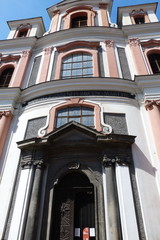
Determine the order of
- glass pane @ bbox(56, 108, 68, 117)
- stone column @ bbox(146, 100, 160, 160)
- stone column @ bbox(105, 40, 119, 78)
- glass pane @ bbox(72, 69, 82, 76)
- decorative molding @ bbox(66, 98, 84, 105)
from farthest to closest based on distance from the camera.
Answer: glass pane @ bbox(72, 69, 82, 76) < stone column @ bbox(105, 40, 119, 78) < decorative molding @ bbox(66, 98, 84, 105) < glass pane @ bbox(56, 108, 68, 117) < stone column @ bbox(146, 100, 160, 160)

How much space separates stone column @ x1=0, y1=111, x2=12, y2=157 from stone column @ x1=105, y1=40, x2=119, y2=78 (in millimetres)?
5700

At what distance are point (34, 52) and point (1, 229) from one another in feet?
36.5

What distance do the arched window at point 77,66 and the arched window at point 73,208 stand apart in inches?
229

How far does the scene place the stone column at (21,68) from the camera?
1140 centimetres

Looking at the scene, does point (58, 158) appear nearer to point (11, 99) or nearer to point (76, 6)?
point (11, 99)

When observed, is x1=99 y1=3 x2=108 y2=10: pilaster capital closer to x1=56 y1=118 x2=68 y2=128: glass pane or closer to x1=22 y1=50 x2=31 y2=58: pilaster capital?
x1=22 y1=50 x2=31 y2=58: pilaster capital

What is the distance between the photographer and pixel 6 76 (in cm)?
1281

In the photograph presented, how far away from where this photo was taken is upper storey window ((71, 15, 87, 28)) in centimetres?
1542

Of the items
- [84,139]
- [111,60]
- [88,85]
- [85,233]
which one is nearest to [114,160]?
[84,139]

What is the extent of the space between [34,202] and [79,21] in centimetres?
1433

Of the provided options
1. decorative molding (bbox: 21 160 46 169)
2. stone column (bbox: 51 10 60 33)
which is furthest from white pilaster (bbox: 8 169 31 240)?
stone column (bbox: 51 10 60 33)

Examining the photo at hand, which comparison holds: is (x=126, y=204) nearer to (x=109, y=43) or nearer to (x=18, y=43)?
(x=109, y=43)

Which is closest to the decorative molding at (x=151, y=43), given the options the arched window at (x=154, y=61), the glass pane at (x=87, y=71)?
the arched window at (x=154, y=61)

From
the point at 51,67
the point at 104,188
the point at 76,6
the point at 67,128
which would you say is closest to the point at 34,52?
the point at 51,67
